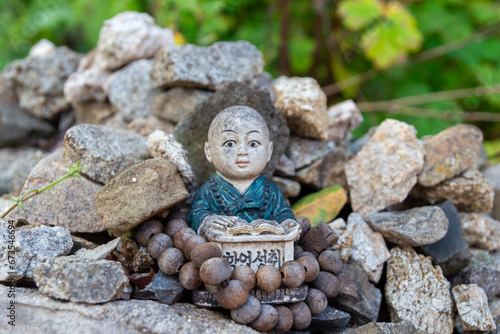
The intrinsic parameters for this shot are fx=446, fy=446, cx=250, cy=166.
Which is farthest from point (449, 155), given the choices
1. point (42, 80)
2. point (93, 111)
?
point (42, 80)

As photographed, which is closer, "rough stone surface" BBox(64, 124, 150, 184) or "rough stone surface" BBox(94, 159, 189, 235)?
"rough stone surface" BBox(94, 159, 189, 235)

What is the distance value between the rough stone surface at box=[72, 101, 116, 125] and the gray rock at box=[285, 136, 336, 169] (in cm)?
200

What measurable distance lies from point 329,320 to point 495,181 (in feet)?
8.65

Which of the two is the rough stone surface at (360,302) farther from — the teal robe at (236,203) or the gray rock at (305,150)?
the gray rock at (305,150)

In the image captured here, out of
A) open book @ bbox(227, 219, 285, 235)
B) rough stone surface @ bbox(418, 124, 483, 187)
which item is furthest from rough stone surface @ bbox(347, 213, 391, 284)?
open book @ bbox(227, 219, 285, 235)

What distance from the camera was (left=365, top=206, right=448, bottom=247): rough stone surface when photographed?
3.09 meters

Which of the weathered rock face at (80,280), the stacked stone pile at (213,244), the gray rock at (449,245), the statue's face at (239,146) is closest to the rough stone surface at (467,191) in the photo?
the stacked stone pile at (213,244)

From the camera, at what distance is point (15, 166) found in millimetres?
4344

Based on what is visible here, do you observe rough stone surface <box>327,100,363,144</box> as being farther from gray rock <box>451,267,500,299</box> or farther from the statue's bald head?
gray rock <box>451,267,500,299</box>

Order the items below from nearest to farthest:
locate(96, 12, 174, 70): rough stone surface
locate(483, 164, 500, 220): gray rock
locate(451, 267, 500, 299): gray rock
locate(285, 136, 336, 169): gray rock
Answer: locate(451, 267, 500, 299): gray rock < locate(285, 136, 336, 169): gray rock < locate(483, 164, 500, 220): gray rock < locate(96, 12, 174, 70): rough stone surface

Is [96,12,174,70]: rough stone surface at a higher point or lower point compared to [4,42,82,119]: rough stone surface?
higher

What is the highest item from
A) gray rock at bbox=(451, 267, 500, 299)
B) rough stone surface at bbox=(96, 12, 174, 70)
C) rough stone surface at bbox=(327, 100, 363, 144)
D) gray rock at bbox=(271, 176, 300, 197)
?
rough stone surface at bbox=(96, 12, 174, 70)

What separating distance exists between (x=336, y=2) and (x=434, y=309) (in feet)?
14.7

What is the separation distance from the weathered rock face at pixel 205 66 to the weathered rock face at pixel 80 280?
1972 mm
